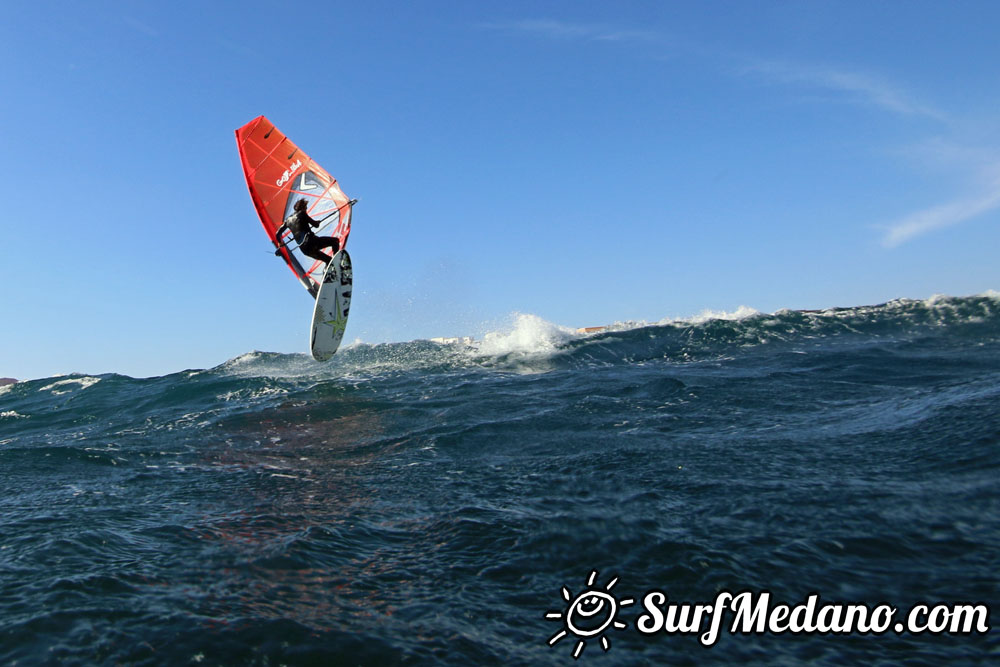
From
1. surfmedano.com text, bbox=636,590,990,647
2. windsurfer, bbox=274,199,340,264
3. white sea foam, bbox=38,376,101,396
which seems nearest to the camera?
surfmedano.com text, bbox=636,590,990,647

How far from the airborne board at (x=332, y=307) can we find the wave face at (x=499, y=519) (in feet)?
13.2

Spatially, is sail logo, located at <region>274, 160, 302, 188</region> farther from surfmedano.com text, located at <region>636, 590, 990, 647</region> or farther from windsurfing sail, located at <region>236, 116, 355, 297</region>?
surfmedano.com text, located at <region>636, 590, 990, 647</region>

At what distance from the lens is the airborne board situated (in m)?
16.1

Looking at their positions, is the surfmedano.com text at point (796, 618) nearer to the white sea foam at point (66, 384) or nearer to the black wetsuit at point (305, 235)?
the black wetsuit at point (305, 235)

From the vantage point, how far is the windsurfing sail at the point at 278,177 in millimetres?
19141

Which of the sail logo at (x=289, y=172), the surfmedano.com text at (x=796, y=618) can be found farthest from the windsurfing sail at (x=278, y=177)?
the surfmedano.com text at (x=796, y=618)

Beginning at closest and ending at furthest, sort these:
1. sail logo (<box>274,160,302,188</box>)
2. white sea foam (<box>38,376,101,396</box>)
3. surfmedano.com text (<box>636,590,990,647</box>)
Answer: surfmedano.com text (<box>636,590,990,647</box>)
sail logo (<box>274,160,302,188</box>)
white sea foam (<box>38,376,101,396</box>)

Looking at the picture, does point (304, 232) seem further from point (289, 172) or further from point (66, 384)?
point (66, 384)

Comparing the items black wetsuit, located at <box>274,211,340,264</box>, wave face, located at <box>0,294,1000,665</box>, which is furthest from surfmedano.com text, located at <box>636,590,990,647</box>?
black wetsuit, located at <box>274,211,340,264</box>

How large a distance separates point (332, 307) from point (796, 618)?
574 inches

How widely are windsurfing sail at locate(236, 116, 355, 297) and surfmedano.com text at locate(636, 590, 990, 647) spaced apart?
55.2 feet

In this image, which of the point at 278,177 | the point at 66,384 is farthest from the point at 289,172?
the point at 66,384

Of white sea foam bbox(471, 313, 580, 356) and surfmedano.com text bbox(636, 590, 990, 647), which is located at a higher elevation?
white sea foam bbox(471, 313, 580, 356)

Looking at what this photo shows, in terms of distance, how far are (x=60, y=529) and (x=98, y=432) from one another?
767 centimetres
